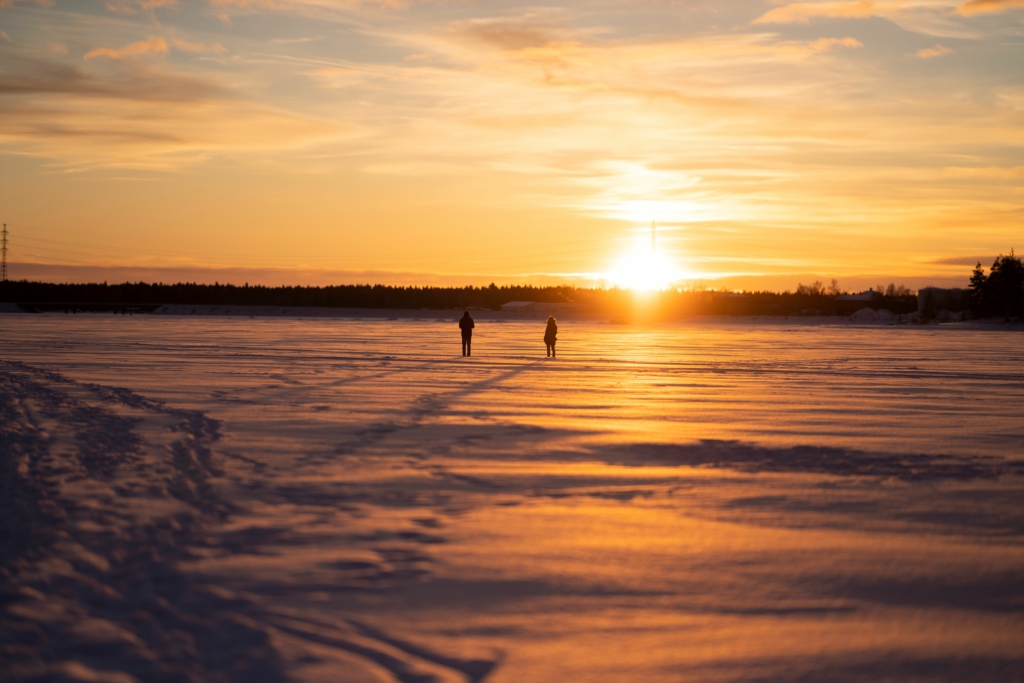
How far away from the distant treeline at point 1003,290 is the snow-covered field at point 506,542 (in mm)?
74849

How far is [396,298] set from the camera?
140 meters

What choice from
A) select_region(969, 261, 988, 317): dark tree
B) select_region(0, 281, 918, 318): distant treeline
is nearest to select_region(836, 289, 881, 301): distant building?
select_region(0, 281, 918, 318): distant treeline

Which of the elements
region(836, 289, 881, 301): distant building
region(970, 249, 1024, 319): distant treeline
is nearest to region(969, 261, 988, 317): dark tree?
region(970, 249, 1024, 319): distant treeline

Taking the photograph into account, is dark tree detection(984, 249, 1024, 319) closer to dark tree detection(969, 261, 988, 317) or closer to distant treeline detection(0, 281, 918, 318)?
dark tree detection(969, 261, 988, 317)

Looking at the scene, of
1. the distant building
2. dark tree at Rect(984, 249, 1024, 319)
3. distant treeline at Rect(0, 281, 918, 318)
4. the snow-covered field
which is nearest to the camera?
the snow-covered field

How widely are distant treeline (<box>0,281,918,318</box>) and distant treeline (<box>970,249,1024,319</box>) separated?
30214 millimetres

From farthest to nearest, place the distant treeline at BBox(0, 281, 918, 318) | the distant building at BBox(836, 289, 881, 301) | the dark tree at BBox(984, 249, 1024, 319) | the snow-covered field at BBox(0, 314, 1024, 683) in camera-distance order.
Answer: the distant building at BBox(836, 289, 881, 301) → the distant treeline at BBox(0, 281, 918, 318) → the dark tree at BBox(984, 249, 1024, 319) → the snow-covered field at BBox(0, 314, 1024, 683)

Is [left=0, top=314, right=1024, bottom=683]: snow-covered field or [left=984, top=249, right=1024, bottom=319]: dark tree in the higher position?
[left=984, top=249, right=1024, bottom=319]: dark tree

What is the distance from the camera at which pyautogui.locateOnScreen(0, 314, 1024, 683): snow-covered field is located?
179 inches

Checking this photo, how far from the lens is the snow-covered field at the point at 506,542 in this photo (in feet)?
15.0

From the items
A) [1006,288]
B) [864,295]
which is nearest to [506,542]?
[1006,288]

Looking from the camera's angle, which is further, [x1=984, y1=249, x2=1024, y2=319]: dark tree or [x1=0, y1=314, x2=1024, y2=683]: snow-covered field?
[x1=984, y1=249, x2=1024, y2=319]: dark tree

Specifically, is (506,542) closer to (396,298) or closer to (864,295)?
(396,298)

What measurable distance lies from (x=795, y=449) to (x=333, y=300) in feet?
444
